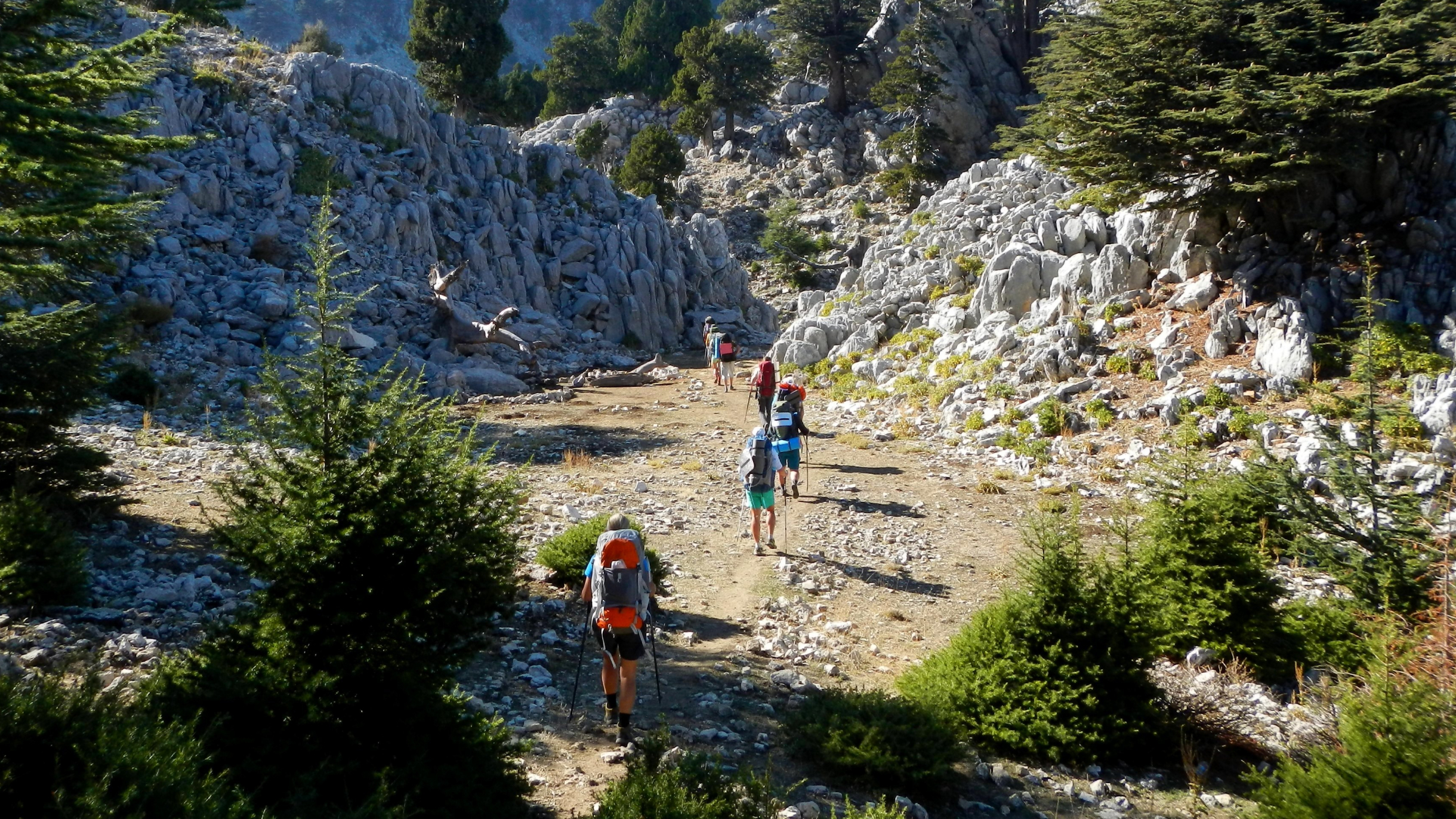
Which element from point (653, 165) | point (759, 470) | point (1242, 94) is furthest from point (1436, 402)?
point (653, 165)

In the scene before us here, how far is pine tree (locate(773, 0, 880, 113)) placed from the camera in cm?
5538

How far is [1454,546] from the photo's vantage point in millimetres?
8805

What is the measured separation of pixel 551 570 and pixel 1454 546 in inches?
373

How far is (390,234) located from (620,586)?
26.3 meters

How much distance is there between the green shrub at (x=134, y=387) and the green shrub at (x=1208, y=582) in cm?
1817

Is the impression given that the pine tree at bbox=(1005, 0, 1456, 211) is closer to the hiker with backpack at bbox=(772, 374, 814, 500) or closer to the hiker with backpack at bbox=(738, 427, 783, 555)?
the hiker with backpack at bbox=(772, 374, 814, 500)

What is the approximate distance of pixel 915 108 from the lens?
4753cm

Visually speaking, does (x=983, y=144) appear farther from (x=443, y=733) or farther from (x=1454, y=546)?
(x=443, y=733)

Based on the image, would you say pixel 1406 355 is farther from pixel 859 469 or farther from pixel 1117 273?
pixel 859 469

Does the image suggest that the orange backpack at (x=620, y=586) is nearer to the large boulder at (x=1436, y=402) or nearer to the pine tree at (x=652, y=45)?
the large boulder at (x=1436, y=402)

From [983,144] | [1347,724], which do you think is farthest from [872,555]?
[983,144]

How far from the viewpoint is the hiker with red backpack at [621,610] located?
22.3ft

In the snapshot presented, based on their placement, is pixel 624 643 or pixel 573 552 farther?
pixel 573 552

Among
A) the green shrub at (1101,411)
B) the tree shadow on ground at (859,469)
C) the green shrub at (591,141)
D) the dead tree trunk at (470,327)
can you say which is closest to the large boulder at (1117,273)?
the green shrub at (1101,411)
